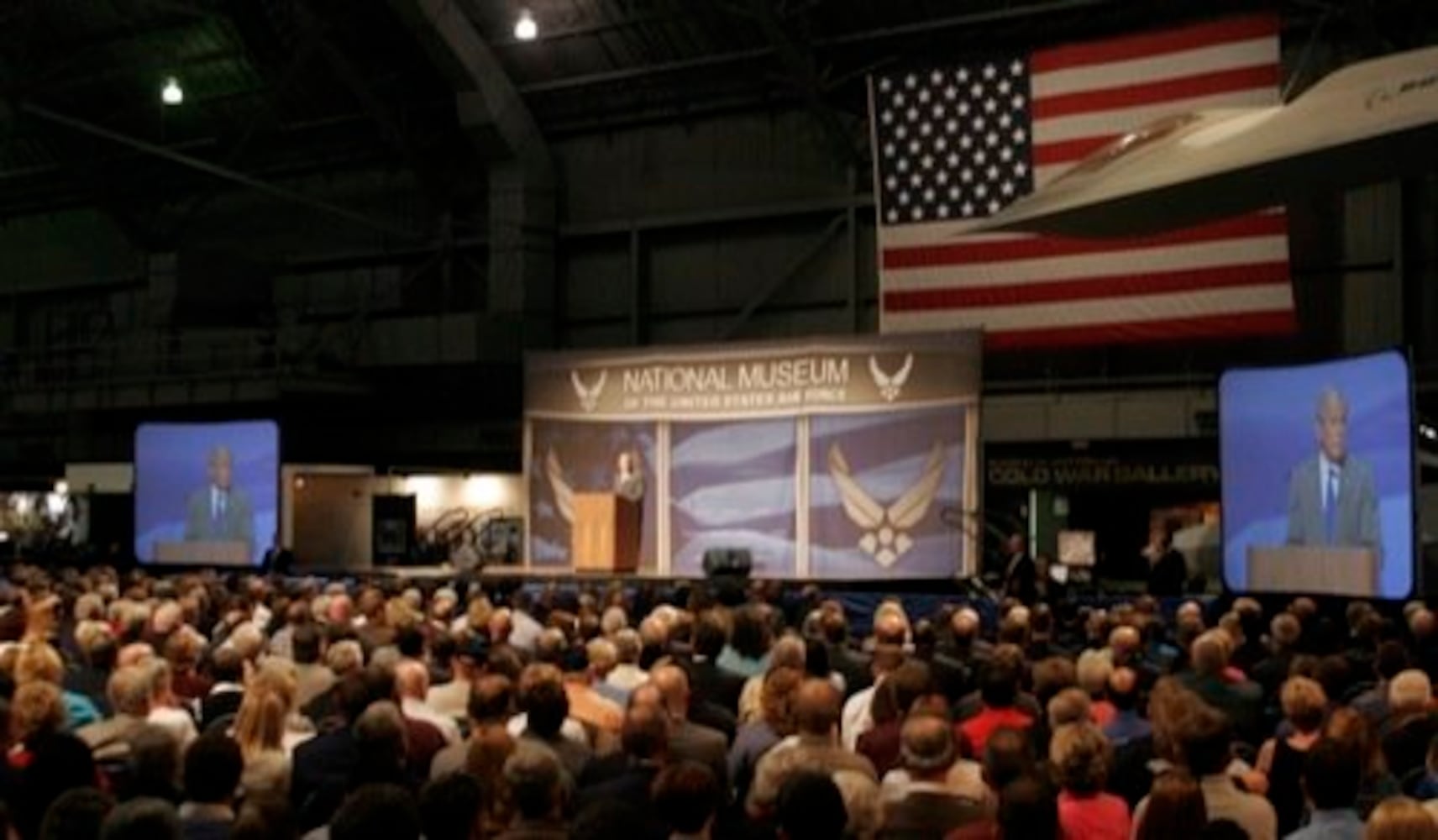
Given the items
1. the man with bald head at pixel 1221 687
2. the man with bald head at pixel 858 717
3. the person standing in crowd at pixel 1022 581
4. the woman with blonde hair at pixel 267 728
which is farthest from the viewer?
the person standing in crowd at pixel 1022 581

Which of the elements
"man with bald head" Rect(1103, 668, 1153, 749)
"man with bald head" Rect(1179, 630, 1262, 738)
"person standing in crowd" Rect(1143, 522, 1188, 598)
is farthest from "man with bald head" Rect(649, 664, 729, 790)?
"person standing in crowd" Rect(1143, 522, 1188, 598)

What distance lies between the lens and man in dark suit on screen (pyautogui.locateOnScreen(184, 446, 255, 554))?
23.6 m

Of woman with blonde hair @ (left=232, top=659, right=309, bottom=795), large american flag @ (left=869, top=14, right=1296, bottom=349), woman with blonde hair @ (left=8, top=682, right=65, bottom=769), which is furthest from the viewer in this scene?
large american flag @ (left=869, top=14, right=1296, bottom=349)

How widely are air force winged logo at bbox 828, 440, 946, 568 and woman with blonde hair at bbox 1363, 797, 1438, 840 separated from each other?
15703 mm

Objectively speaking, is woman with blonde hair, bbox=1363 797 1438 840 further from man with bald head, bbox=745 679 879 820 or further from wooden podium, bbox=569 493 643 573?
wooden podium, bbox=569 493 643 573

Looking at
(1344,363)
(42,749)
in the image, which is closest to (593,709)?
(42,749)

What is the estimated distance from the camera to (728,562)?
2022cm

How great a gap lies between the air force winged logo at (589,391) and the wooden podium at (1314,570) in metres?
8.94

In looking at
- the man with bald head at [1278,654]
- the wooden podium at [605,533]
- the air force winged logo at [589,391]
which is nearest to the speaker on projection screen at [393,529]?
the air force winged logo at [589,391]

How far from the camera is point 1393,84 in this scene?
7258 mm

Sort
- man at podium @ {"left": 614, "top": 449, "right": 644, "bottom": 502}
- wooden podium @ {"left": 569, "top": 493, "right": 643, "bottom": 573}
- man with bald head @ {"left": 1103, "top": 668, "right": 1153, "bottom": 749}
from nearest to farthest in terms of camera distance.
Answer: man with bald head @ {"left": 1103, "top": 668, "right": 1153, "bottom": 749} → wooden podium @ {"left": 569, "top": 493, "right": 643, "bottom": 573} → man at podium @ {"left": 614, "top": 449, "right": 644, "bottom": 502}

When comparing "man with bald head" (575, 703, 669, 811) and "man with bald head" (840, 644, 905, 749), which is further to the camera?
"man with bald head" (840, 644, 905, 749)

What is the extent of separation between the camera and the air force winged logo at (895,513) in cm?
1975

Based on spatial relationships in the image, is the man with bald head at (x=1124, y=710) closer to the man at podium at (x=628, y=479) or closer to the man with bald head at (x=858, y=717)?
the man with bald head at (x=858, y=717)
